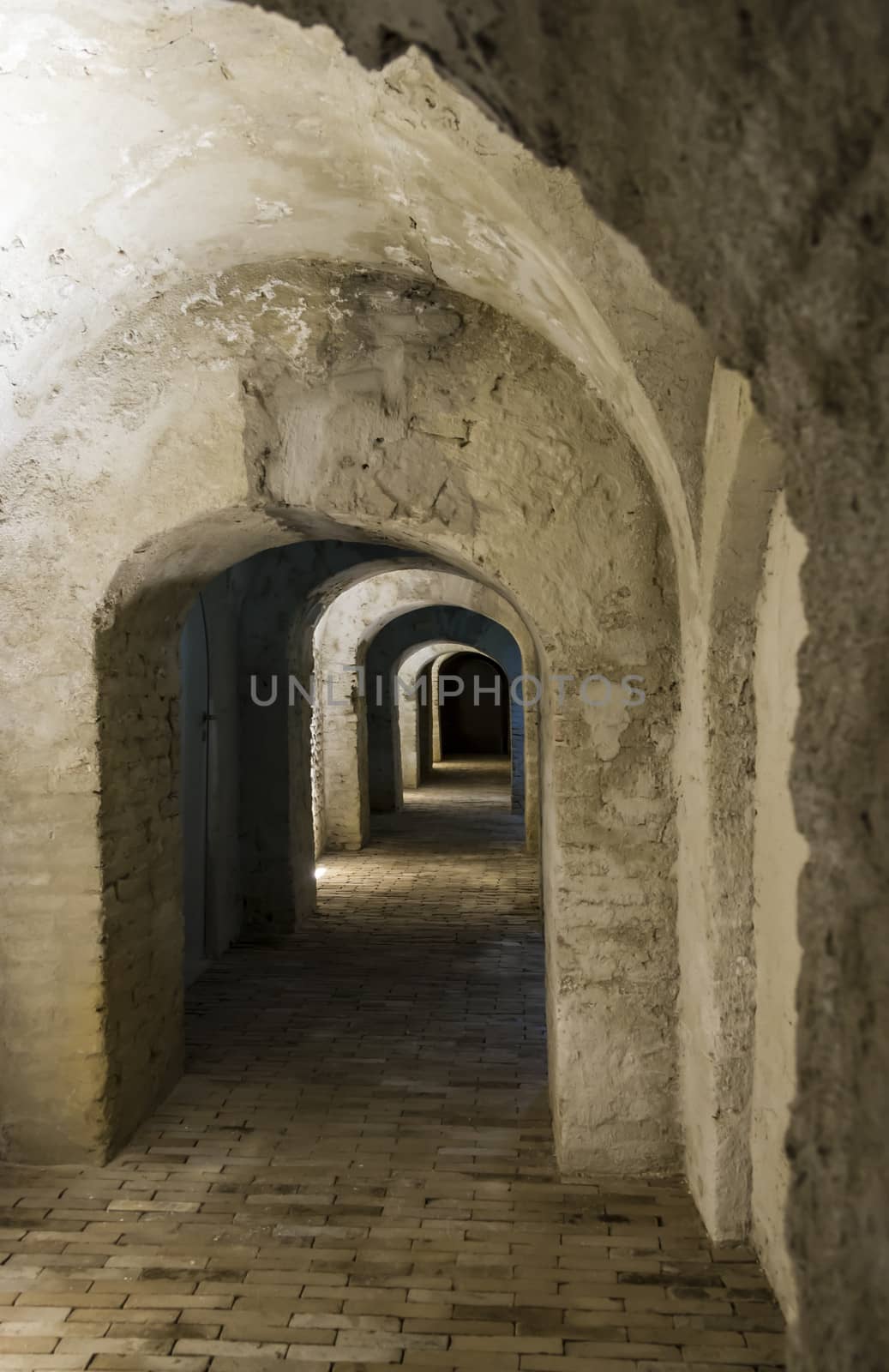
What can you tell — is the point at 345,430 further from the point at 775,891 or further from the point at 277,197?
the point at 775,891

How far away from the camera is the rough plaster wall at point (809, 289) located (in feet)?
3.87

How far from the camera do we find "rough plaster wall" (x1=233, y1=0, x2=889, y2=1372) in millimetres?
1179

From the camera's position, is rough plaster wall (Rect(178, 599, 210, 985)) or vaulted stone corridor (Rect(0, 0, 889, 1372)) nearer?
vaulted stone corridor (Rect(0, 0, 889, 1372))

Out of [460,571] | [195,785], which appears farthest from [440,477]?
[195,785]

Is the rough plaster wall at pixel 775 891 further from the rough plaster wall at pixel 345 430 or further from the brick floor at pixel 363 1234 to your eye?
the rough plaster wall at pixel 345 430

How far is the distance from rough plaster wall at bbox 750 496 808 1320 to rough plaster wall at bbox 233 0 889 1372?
1.47 metres

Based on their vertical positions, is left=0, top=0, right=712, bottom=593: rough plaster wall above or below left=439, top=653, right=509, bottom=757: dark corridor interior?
above

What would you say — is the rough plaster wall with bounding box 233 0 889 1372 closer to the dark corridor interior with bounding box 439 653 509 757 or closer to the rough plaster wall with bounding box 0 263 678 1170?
the rough plaster wall with bounding box 0 263 678 1170

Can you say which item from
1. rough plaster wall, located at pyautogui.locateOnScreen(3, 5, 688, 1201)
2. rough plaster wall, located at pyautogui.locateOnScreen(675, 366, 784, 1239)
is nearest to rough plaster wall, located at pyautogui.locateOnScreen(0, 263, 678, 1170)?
rough plaster wall, located at pyautogui.locateOnScreen(3, 5, 688, 1201)

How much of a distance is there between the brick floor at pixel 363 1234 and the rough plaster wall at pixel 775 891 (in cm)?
25

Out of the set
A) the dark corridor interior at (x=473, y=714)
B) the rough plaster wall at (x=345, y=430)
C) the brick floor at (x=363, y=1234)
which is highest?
the rough plaster wall at (x=345, y=430)

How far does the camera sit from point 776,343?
4.30ft

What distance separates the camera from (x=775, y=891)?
3.05m

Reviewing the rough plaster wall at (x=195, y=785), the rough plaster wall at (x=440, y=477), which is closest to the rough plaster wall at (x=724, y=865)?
the rough plaster wall at (x=440, y=477)
